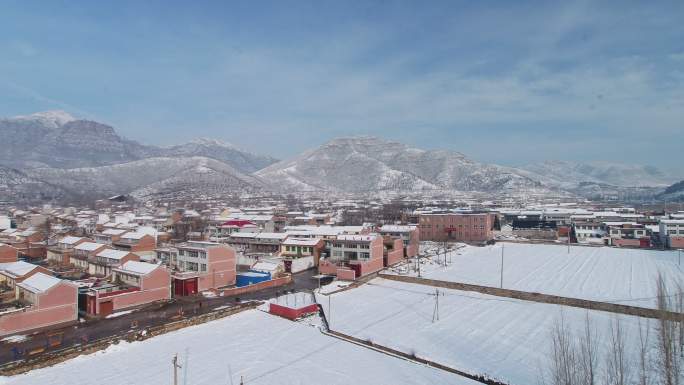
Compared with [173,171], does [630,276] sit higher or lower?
lower

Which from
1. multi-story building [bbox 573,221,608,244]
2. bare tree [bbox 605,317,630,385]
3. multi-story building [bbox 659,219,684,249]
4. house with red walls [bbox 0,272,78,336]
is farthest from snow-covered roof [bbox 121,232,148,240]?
multi-story building [bbox 659,219,684,249]

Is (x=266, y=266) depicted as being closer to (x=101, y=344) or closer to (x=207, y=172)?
(x=101, y=344)

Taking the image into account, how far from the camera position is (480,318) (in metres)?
11.9

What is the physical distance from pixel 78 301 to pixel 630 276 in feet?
66.3

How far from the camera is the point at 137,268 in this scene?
14.2 meters

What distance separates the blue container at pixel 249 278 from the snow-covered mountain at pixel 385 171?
291 feet

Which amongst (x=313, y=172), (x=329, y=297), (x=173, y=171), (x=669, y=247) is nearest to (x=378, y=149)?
(x=313, y=172)

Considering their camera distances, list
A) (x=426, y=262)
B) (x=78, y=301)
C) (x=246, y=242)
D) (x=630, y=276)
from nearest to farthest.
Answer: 1. (x=78, y=301)
2. (x=630, y=276)
3. (x=426, y=262)
4. (x=246, y=242)

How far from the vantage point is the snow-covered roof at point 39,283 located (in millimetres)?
11250

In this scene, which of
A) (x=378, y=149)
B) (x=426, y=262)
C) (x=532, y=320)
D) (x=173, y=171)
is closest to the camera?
(x=532, y=320)

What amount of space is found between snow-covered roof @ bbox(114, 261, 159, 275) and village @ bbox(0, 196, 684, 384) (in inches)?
2.3

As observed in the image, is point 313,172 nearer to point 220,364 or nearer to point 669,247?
point 669,247

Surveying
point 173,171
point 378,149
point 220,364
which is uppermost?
point 378,149

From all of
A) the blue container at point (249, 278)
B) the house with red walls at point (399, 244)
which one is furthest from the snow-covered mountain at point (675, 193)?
the blue container at point (249, 278)
